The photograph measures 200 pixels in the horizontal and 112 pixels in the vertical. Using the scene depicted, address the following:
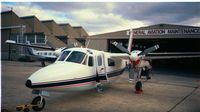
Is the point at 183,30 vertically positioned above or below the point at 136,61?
above

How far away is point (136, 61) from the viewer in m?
15.5

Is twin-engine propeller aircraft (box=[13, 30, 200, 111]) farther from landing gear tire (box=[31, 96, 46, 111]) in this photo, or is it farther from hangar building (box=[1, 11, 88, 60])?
hangar building (box=[1, 11, 88, 60])

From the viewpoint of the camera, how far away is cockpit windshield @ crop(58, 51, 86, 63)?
1163 centimetres

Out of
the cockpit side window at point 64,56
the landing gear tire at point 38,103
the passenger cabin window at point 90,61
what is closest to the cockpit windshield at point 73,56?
the cockpit side window at point 64,56

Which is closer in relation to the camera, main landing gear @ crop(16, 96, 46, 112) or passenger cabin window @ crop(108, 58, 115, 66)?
main landing gear @ crop(16, 96, 46, 112)

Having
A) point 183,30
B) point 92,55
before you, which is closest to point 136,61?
point 92,55

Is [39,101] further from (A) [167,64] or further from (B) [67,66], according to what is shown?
(A) [167,64]

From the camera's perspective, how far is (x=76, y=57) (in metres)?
11.8

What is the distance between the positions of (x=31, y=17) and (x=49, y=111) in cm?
6076

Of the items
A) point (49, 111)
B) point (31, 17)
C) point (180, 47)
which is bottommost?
point (49, 111)

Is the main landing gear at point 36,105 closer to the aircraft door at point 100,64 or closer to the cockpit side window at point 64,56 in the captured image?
the cockpit side window at point 64,56

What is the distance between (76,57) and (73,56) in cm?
17

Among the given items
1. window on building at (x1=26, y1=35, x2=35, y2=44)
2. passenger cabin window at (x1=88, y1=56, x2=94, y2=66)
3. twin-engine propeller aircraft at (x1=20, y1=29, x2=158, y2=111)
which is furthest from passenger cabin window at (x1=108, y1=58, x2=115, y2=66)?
window on building at (x1=26, y1=35, x2=35, y2=44)

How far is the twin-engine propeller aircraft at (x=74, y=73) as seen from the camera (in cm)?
958
